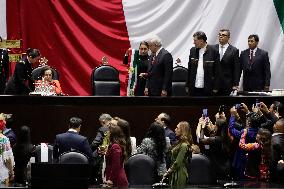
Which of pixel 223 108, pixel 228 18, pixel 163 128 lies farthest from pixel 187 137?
pixel 228 18

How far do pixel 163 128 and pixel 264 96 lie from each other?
254 centimetres

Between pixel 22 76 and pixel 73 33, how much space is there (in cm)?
280

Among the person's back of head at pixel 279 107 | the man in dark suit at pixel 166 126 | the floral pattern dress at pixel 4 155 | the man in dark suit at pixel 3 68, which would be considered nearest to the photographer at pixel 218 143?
the man in dark suit at pixel 166 126

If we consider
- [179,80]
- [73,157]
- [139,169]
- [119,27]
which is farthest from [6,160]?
[119,27]

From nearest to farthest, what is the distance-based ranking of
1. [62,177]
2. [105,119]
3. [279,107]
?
[62,177]
[105,119]
[279,107]

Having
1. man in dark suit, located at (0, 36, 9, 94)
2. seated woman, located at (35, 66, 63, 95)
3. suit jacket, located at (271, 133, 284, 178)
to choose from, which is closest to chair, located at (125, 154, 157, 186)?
suit jacket, located at (271, 133, 284, 178)

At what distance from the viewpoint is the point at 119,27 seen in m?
16.4

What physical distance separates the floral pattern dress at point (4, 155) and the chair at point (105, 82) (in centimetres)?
337

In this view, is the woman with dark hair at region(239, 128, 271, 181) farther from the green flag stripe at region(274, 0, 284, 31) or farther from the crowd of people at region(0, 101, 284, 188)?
the green flag stripe at region(274, 0, 284, 31)

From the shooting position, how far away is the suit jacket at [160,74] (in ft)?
44.5

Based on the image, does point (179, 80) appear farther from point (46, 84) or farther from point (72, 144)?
point (72, 144)

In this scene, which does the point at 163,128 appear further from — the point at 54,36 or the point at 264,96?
the point at 54,36

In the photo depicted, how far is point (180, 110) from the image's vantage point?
1345 cm

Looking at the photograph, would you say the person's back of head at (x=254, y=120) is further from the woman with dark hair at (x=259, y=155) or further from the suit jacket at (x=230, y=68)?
the suit jacket at (x=230, y=68)
